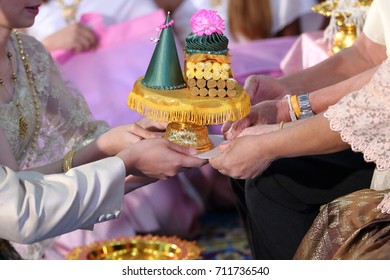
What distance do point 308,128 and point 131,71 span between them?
5.65 feet

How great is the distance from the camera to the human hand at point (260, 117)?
1.99 m

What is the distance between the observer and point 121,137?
1982mm

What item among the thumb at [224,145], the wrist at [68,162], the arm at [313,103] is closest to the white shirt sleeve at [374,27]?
the arm at [313,103]

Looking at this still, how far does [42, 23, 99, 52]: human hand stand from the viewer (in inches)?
135

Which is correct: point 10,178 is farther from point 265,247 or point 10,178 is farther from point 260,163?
point 265,247

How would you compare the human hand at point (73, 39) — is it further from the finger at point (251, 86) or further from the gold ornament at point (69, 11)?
the finger at point (251, 86)

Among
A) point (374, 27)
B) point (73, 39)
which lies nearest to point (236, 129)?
point (374, 27)

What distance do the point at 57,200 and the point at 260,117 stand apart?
2.14ft

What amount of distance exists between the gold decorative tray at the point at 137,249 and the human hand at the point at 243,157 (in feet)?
1.38

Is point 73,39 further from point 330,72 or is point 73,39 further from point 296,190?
point 296,190

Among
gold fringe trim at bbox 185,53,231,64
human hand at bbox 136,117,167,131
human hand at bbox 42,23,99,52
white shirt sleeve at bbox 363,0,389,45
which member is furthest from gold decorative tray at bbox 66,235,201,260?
human hand at bbox 42,23,99,52

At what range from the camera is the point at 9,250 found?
2.12 m
